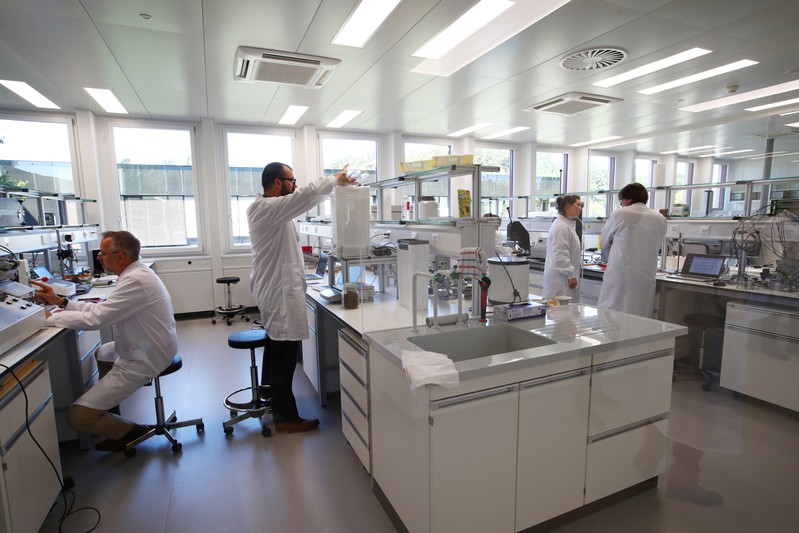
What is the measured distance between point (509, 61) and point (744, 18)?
5.24 ft

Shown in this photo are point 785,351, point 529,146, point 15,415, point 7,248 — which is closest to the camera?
point 15,415

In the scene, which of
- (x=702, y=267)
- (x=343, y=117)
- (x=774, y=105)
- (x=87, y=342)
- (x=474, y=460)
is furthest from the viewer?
(x=343, y=117)

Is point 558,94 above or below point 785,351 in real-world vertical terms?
above

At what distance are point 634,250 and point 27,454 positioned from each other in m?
3.79

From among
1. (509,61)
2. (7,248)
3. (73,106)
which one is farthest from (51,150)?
(509,61)

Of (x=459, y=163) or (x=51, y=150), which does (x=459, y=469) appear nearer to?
(x=459, y=163)

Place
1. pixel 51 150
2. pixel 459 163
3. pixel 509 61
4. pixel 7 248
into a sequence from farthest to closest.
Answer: pixel 51 150
pixel 509 61
pixel 7 248
pixel 459 163

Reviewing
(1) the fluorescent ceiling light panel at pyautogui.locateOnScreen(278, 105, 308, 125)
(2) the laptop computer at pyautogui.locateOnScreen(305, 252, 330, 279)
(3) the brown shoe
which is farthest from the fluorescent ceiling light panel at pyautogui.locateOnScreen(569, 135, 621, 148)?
(3) the brown shoe

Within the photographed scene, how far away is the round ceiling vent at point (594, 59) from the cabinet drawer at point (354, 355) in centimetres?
304

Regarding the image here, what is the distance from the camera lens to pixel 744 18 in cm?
277

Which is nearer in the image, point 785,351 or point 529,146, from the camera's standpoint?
point 785,351

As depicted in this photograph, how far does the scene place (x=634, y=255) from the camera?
318cm

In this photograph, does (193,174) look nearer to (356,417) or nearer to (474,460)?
(356,417)

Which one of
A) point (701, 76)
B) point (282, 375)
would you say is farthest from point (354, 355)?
point (701, 76)
